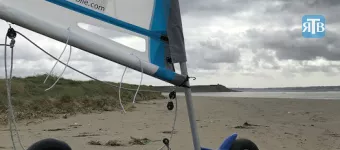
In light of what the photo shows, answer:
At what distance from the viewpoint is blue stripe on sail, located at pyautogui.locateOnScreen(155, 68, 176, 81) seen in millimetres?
2457

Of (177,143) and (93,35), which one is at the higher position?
(93,35)

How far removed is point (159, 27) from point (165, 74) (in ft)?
1.06

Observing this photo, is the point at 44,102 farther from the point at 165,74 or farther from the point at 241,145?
the point at 165,74

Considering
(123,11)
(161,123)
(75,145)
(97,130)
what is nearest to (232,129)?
(161,123)

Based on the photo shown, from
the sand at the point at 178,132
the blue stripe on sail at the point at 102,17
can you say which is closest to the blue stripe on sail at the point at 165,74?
the blue stripe on sail at the point at 102,17

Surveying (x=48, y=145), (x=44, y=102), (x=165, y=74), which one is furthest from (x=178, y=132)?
(x=44, y=102)

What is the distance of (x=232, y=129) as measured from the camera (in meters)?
5.99

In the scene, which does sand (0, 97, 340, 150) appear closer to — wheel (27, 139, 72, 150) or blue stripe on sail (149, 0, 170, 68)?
wheel (27, 139, 72, 150)

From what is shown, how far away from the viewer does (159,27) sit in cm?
256

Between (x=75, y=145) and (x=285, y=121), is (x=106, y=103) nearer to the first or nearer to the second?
(x=285, y=121)

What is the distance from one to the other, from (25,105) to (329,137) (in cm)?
554

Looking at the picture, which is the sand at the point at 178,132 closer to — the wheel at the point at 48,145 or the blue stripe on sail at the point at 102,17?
the wheel at the point at 48,145

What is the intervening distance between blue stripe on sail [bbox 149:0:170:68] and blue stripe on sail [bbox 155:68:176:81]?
0.29 ft

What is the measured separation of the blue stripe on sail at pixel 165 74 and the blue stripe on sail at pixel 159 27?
0.29 ft
